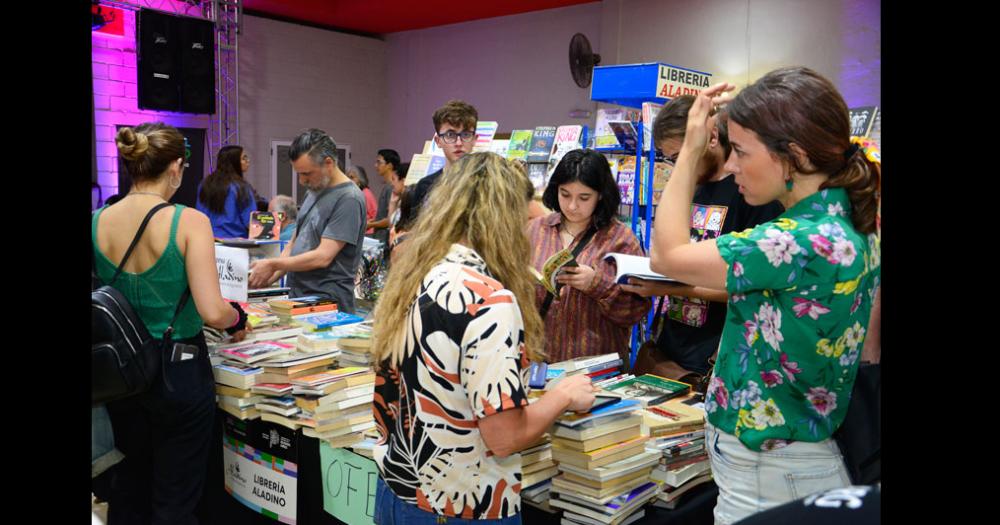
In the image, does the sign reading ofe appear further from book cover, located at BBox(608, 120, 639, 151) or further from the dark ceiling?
the dark ceiling

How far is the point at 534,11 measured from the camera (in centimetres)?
1084

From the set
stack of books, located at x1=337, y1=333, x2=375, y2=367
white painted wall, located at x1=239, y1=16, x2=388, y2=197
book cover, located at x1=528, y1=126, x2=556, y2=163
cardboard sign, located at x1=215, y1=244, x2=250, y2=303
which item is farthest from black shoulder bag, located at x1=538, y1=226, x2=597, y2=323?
white painted wall, located at x1=239, y1=16, x2=388, y2=197

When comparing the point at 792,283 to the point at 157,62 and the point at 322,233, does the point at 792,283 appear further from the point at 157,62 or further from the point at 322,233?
the point at 157,62

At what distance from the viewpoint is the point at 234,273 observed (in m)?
2.86

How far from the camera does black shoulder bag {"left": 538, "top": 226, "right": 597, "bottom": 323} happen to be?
109 inches

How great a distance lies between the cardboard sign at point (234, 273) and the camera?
2.84m

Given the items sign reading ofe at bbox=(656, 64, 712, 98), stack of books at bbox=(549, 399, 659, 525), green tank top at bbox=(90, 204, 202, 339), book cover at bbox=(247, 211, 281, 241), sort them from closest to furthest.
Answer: stack of books at bbox=(549, 399, 659, 525), green tank top at bbox=(90, 204, 202, 339), sign reading ofe at bbox=(656, 64, 712, 98), book cover at bbox=(247, 211, 281, 241)

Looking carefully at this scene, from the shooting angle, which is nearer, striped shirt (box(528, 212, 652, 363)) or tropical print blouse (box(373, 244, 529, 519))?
tropical print blouse (box(373, 244, 529, 519))

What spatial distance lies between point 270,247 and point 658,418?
4.18 metres

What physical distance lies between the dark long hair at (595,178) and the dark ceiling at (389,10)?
7.68 meters

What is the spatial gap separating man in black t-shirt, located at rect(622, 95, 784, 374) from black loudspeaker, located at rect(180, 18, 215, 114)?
857cm
